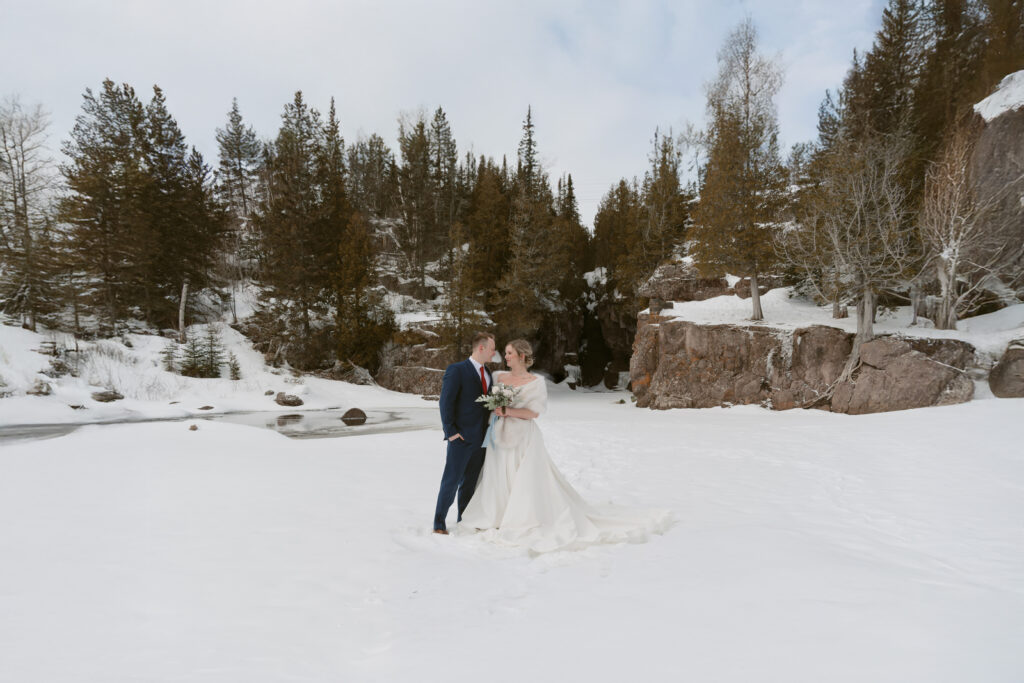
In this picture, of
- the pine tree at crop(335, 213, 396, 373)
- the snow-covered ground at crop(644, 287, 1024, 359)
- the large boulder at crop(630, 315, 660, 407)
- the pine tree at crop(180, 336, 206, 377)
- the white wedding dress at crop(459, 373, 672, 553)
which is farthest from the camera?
the pine tree at crop(335, 213, 396, 373)

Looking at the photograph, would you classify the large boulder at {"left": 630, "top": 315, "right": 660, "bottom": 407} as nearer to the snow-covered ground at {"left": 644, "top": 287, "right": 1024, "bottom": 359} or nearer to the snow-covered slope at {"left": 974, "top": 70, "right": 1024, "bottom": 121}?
the snow-covered ground at {"left": 644, "top": 287, "right": 1024, "bottom": 359}

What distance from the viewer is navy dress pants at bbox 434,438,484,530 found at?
502 centimetres

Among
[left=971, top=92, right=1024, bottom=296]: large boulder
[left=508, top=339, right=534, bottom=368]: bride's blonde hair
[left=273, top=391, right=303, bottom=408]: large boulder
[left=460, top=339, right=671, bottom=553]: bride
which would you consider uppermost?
[left=971, top=92, right=1024, bottom=296]: large boulder

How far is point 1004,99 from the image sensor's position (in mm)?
17266

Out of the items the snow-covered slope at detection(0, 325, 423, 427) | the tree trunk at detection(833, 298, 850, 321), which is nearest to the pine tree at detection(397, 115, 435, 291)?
A: the snow-covered slope at detection(0, 325, 423, 427)

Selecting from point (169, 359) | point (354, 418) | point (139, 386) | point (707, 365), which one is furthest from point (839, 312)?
point (169, 359)

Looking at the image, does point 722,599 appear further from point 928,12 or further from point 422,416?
point 928,12

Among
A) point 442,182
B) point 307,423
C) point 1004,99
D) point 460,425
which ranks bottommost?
point 307,423

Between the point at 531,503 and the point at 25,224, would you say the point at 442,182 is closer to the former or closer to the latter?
the point at 25,224

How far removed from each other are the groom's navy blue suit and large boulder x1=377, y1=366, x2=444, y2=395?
22.2 m

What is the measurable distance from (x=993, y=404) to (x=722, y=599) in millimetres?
14593

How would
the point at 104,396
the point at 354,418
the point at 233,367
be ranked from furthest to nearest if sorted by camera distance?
the point at 233,367 < the point at 354,418 < the point at 104,396

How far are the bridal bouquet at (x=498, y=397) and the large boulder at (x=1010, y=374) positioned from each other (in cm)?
1689

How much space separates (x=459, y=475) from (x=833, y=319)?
1949 cm
